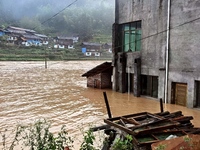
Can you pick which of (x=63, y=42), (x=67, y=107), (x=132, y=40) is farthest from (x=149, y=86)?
(x=63, y=42)

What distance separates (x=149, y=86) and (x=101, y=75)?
185 inches

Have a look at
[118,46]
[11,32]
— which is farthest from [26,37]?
[118,46]

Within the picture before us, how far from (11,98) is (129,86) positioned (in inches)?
308

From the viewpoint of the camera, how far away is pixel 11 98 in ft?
48.4

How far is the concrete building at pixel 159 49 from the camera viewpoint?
459 inches

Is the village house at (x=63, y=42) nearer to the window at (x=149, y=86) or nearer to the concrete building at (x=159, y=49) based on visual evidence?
the concrete building at (x=159, y=49)

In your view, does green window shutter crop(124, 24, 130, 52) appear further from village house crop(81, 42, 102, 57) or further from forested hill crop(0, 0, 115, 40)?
forested hill crop(0, 0, 115, 40)

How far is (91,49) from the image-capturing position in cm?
6638

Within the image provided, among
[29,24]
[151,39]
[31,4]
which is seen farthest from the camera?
→ [31,4]

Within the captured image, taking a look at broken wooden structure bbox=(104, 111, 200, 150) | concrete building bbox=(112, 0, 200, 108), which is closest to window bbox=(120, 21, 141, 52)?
concrete building bbox=(112, 0, 200, 108)

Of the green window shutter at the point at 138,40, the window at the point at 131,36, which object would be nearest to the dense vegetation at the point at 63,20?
the window at the point at 131,36

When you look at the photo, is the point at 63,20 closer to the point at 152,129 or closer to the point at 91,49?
the point at 91,49

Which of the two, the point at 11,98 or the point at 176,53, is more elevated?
the point at 176,53

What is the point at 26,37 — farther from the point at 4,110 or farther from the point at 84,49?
the point at 4,110
